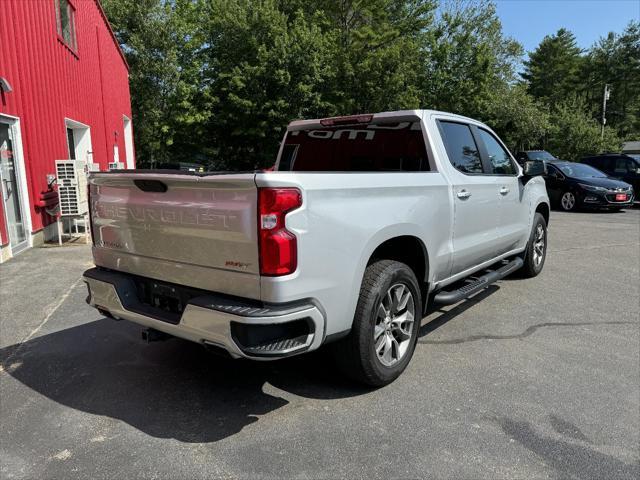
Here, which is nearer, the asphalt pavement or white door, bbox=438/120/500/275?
the asphalt pavement

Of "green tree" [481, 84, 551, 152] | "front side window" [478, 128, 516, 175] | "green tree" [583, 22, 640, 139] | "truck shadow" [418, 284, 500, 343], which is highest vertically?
"green tree" [583, 22, 640, 139]

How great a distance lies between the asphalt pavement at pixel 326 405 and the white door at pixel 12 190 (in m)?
3.47

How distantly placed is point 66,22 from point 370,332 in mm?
11739

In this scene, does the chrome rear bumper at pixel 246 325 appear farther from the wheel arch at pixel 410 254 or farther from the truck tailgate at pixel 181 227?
the wheel arch at pixel 410 254

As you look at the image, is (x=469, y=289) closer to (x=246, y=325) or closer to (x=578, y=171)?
(x=246, y=325)

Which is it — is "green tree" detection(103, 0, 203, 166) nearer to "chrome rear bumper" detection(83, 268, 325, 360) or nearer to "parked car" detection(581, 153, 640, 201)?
"parked car" detection(581, 153, 640, 201)

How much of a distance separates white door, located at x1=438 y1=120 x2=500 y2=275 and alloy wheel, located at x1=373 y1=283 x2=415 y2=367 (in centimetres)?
83

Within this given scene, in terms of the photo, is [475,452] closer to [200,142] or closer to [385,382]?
[385,382]

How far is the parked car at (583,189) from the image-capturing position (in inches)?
557

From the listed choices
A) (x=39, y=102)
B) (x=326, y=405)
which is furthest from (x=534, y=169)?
(x=39, y=102)

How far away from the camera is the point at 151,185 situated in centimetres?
301

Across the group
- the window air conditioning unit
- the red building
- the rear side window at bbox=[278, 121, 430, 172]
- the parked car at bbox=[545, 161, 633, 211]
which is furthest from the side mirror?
the parked car at bbox=[545, 161, 633, 211]

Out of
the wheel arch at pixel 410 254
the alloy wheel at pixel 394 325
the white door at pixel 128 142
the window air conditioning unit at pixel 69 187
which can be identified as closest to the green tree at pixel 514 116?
the white door at pixel 128 142

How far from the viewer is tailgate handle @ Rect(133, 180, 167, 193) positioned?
294cm
